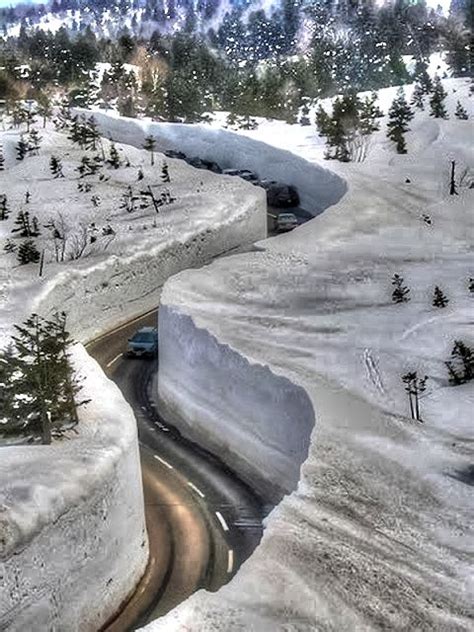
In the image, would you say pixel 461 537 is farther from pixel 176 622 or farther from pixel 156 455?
pixel 156 455

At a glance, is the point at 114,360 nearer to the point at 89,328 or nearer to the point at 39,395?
the point at 89,328

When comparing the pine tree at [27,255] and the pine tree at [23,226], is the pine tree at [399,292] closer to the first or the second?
the pine tree at [27,255]

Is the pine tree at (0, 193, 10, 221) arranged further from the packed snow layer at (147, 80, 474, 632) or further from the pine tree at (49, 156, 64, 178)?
the packed snow layer at (147, 80, 474, 632)

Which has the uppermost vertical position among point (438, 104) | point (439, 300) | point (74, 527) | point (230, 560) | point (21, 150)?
point (438, 104)

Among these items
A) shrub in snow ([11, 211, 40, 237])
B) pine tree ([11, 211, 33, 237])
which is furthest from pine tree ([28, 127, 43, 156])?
pine tree ([11, 211, 33, 237])

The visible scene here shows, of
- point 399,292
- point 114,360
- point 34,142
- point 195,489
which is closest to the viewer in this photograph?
point 195,489

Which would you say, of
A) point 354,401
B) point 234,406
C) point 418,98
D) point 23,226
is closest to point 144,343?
point 234,406

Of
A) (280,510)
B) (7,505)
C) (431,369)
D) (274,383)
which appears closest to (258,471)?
(274,383)
